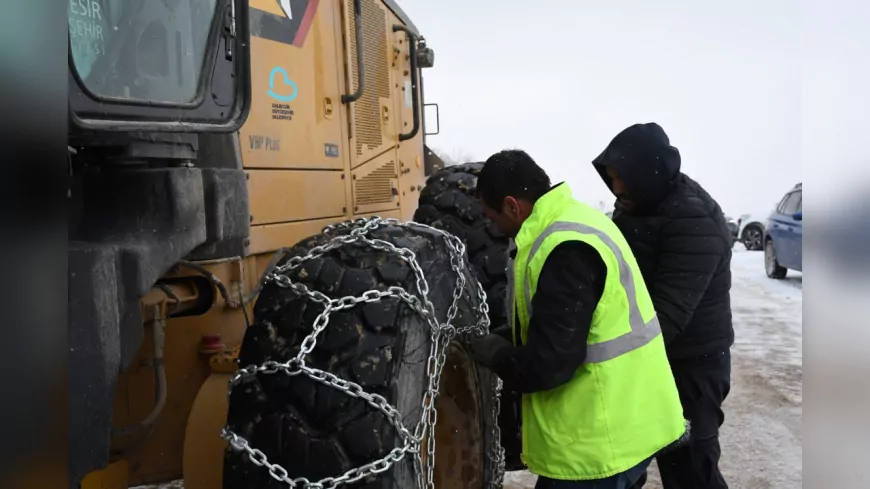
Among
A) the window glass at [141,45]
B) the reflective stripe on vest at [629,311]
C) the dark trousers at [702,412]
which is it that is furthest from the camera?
the dark trousers at [702,412]

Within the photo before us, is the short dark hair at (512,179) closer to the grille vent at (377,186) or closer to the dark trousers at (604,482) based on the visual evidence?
the dark trousers at (604,482)

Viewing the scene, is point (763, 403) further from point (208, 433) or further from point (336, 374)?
point (336, 374)

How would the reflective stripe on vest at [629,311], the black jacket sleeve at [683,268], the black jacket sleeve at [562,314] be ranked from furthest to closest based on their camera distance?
the black jacket sleeve at [683,268] < the reflective stripe on vest at [629,311] < the black jacket sleeve at [562,314]

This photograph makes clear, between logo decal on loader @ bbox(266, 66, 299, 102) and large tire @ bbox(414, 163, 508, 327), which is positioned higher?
logo decal on loader @ bbox(266, 66, 299, 102)

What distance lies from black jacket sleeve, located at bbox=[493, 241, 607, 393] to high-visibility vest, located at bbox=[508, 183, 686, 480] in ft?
0.12

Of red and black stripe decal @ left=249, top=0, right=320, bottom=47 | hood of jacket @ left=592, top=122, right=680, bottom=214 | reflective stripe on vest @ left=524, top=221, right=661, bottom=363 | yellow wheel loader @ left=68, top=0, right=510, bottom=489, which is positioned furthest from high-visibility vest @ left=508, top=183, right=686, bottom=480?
red and black stripe decal @ left=249, top=0, right=320, bottom=47

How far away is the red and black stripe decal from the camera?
3.16m

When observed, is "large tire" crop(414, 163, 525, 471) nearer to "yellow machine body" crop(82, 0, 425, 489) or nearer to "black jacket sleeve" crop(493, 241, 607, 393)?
"yellow machine body" crop(82, 0, 425, 489)

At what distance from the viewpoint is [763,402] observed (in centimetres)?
672

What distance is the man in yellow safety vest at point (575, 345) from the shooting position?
8.15ft

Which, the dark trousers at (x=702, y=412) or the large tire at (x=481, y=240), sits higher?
the large tire at (x=481, y=240)

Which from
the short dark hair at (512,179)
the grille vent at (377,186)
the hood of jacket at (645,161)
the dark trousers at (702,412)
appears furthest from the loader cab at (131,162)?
the dark trousers at (702,412)

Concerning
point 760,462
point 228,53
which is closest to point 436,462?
point 228,53
